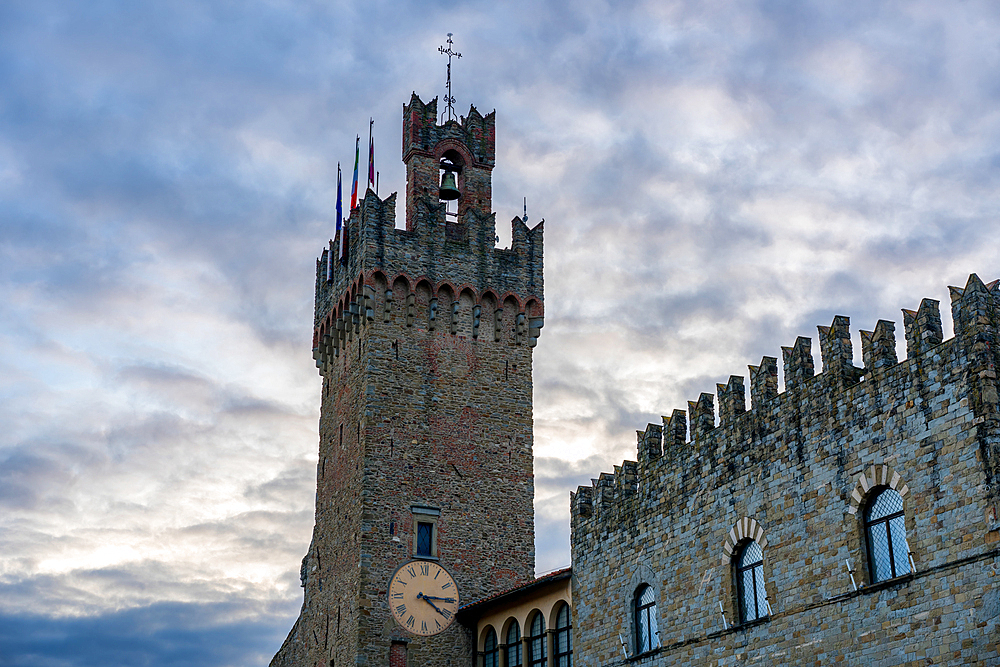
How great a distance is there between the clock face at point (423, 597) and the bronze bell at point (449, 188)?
1234 cm

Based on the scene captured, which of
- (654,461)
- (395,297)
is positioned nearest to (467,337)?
(395,297)

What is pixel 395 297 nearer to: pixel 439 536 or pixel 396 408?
pixel 396 408

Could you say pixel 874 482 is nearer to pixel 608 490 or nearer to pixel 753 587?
pixel 753 587

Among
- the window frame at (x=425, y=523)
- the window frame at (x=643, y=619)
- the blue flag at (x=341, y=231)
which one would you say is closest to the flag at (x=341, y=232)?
the blue flag at (x=341, y=231)

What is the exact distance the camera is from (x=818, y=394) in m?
21.1

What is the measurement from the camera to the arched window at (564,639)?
92.1ft

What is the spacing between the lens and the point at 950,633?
57.0 ft

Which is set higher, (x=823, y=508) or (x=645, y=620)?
(x=823, y=508)

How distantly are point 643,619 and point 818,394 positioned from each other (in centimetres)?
704

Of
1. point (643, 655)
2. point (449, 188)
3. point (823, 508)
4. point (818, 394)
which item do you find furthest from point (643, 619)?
point (449, 188)

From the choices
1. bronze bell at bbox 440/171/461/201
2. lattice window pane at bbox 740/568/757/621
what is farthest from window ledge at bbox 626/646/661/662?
bronze bell at bbox 440/171/461/201

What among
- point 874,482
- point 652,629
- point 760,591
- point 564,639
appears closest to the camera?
point 874,482

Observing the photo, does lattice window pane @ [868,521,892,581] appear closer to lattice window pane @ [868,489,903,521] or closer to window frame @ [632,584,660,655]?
lattice window pane @ [868,489,903,521]

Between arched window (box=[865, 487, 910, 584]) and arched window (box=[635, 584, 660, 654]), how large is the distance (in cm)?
652
